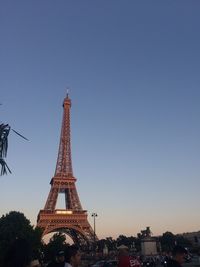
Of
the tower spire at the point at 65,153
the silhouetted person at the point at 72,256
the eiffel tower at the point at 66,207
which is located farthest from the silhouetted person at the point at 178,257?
the tower spire at the point at 65,153

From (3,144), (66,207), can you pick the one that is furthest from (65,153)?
(3,144)

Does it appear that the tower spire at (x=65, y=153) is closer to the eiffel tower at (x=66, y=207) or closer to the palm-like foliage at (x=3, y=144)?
the eiffel tower at (x=66, y=207)

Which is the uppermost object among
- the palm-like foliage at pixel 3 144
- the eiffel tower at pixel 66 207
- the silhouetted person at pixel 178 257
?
the eiffel tower at pixel 66 207

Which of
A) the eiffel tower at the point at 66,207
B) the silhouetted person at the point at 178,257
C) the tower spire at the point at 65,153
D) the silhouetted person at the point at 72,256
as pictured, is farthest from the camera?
the tower spire at the point at 65,153

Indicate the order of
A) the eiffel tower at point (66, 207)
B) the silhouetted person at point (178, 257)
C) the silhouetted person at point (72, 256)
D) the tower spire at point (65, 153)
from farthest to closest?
the tower spire at point (65, 153) → the eiffel tower at point (66, 207) → the silhouetted person at point (72, 256) → the silhouetted person at point (178, 257)

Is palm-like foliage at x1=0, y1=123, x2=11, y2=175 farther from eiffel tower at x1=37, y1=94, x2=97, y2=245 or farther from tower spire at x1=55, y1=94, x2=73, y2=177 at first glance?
tower spire at x1=55, y1=94, x2=73, y2=177

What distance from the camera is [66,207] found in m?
93.4

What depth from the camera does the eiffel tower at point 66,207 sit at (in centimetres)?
8738

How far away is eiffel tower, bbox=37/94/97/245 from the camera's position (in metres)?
87.4

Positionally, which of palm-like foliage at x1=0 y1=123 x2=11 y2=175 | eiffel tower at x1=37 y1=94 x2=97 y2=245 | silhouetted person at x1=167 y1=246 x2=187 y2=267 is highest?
eiffel tower at x1=37 y1=94 x2=97 y2=245

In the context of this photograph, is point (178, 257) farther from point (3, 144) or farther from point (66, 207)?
point (66, 207)

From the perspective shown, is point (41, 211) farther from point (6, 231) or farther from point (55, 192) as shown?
point (6, 231)

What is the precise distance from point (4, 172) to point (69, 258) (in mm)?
1724

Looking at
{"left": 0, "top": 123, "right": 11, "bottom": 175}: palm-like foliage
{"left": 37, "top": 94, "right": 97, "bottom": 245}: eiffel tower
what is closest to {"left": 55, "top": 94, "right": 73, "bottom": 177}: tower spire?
{"left": 37, "top": 94, "right": 97, "bottom": 245}: eiffel tower
